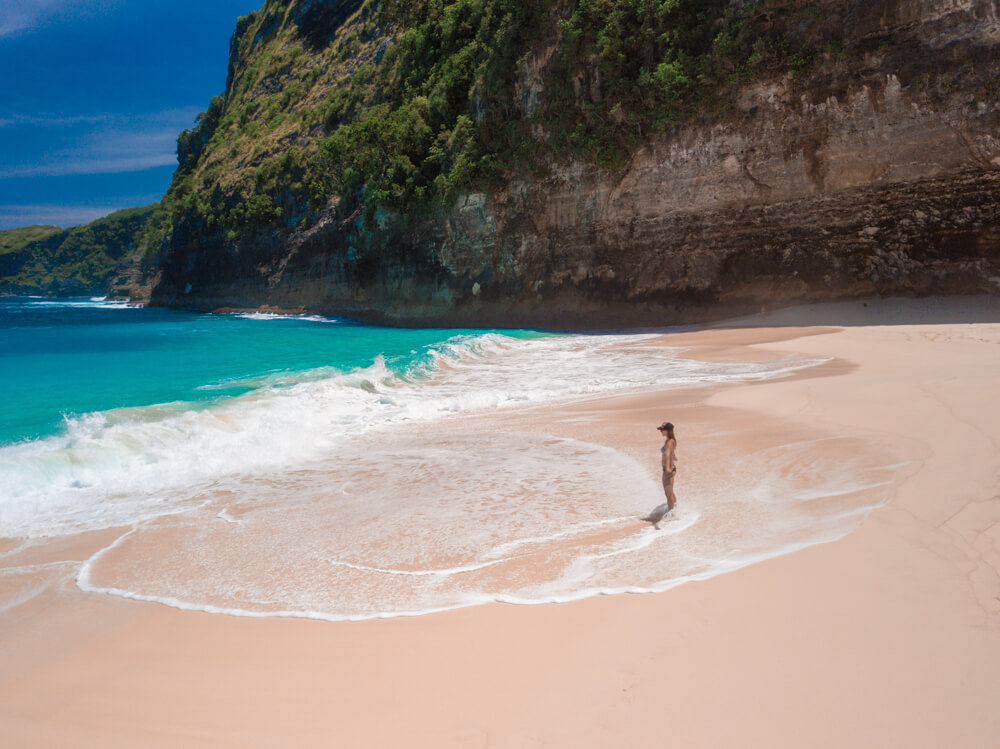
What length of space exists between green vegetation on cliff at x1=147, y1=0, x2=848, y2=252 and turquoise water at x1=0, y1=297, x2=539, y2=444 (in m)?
8.14

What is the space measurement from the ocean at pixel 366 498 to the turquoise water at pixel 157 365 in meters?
0.14

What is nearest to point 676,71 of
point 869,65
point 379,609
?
point 869,65

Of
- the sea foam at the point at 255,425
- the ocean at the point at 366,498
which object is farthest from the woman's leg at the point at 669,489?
the sea foam at the point at 255,425

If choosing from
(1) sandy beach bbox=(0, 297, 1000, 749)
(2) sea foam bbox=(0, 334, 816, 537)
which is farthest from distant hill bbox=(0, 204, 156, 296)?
(1) sandy beach bbox=(0, 297, 1000, 749)

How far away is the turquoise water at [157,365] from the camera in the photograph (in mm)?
10078

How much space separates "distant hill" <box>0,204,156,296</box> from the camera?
375 feet

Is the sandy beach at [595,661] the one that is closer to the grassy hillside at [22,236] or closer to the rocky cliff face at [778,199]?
the rocky cliff face at [778,199]

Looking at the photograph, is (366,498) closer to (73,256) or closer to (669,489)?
(669,489)

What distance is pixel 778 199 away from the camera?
1875cm

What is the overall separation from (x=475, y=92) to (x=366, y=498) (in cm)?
2403

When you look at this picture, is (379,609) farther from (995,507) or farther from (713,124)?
(713,124)

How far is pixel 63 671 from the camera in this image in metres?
2.99

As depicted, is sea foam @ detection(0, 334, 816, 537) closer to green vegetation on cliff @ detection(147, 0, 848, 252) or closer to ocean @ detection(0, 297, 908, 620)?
ocean @ detection(0, 297, 908, 620)

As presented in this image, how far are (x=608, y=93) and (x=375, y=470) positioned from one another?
19.2 m
